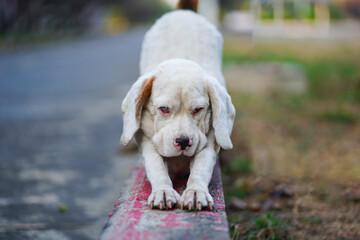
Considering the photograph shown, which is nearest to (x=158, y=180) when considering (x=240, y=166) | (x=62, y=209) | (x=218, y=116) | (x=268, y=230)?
(x=218, y=116)

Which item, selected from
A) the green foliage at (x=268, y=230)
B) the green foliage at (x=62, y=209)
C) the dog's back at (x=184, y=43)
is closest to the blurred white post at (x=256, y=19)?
the dog's back at (x=184, y=43)

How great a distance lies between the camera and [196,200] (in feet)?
7.54

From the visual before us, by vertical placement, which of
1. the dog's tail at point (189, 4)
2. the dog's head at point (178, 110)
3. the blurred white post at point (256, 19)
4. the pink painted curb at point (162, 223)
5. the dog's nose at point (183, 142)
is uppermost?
the blurred white post at point (256, 19)

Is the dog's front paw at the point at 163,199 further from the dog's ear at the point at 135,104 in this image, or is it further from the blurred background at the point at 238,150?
the blurred background at the point at 238,150

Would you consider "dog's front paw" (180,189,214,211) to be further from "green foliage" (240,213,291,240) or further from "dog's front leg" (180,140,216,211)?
"green foliage" (240,213,291,240)

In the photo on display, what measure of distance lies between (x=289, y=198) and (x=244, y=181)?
482 millimetres

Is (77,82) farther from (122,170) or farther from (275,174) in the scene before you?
(275,174)

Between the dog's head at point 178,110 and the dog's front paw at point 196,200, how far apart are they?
263 millimetres

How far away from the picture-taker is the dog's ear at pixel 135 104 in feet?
8.57

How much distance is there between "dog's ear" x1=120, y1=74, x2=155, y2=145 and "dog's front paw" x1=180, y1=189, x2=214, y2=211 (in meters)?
0.56

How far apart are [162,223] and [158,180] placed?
13.7 inches

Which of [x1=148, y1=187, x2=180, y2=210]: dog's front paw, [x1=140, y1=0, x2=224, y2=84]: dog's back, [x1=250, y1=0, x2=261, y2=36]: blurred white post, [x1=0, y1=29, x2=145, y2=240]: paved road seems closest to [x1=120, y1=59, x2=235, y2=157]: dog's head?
[x1=148, y1=187, x2=180, y2=210]: dog's front paw

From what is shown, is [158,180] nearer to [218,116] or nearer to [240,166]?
[218,116]

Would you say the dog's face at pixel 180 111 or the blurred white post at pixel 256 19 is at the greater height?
the blurred white post at pixel 256 19
